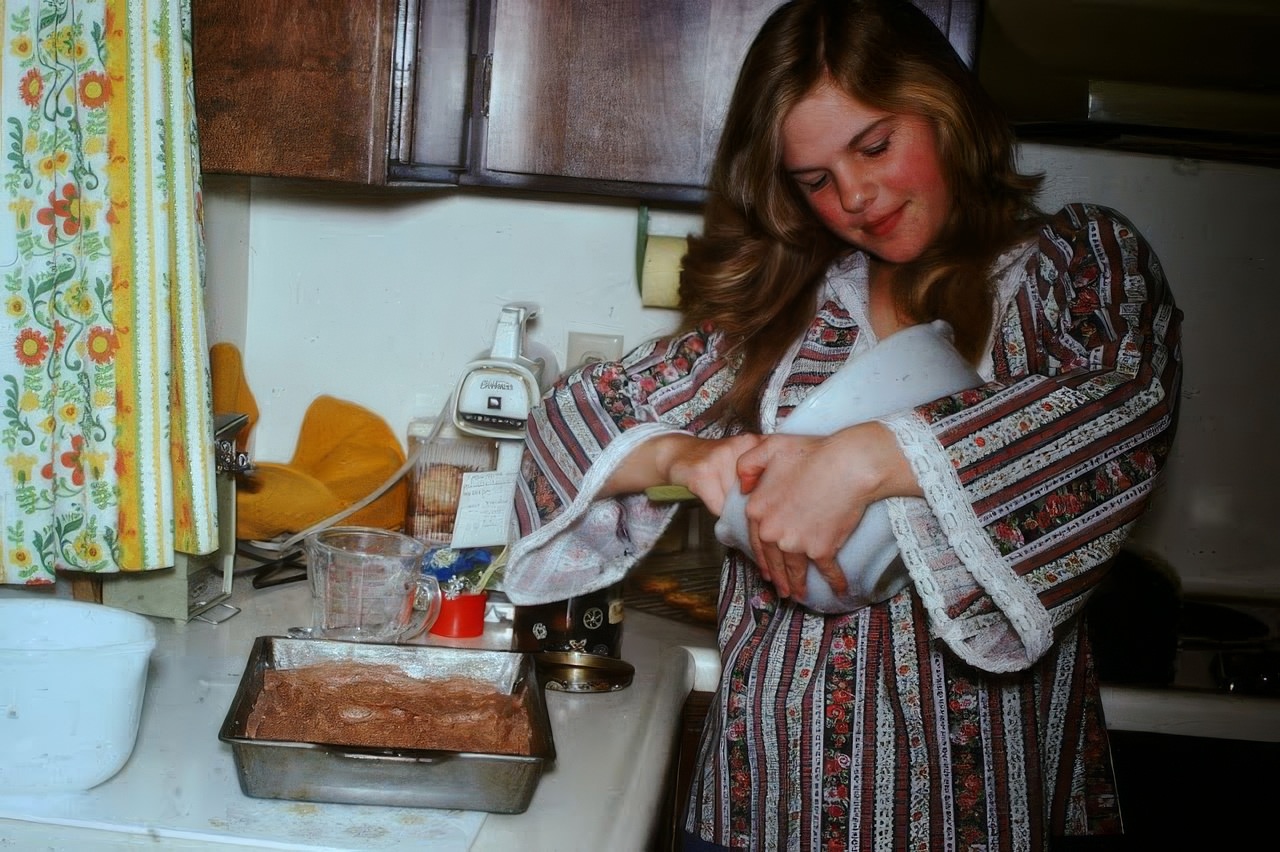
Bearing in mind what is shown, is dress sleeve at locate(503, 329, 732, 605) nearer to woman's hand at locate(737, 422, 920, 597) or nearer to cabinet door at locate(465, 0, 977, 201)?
woman's hand at locate(737, 422, 920, 597)

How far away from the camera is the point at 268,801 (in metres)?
0.95

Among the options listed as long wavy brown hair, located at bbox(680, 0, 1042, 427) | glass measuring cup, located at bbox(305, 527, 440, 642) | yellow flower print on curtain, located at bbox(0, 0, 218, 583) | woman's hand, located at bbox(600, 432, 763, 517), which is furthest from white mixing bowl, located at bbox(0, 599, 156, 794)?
long wavy brown hair, located at bbox(680, 0, 1042, 427)

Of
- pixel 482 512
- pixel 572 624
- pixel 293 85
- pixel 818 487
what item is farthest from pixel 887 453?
pixel 293 85

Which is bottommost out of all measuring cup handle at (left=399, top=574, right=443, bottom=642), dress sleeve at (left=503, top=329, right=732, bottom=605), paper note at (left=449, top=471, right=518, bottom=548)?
measuring cup handle at (left=399, top=574, right=443, bottom=642)

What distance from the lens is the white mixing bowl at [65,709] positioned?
0.90 m

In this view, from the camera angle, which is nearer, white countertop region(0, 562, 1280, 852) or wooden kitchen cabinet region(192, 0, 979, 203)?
white countertop region(0, 562, 1280, 852)

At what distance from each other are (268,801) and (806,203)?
0.79m

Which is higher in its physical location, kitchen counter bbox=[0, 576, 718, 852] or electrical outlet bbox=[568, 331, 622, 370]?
electrical outlet bbox=[568, 331, 622, 370]

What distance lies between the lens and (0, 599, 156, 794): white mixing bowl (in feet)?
2.95

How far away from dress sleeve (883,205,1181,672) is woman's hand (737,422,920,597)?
20mm

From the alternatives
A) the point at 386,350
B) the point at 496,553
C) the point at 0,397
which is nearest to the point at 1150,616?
the point at 496,553

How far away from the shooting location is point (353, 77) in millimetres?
1453

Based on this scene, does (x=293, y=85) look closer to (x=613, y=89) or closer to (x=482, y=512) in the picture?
(x=613, y=89)

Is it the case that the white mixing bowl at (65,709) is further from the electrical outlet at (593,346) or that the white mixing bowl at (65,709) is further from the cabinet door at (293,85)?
the electrical outlet at (593,346)
